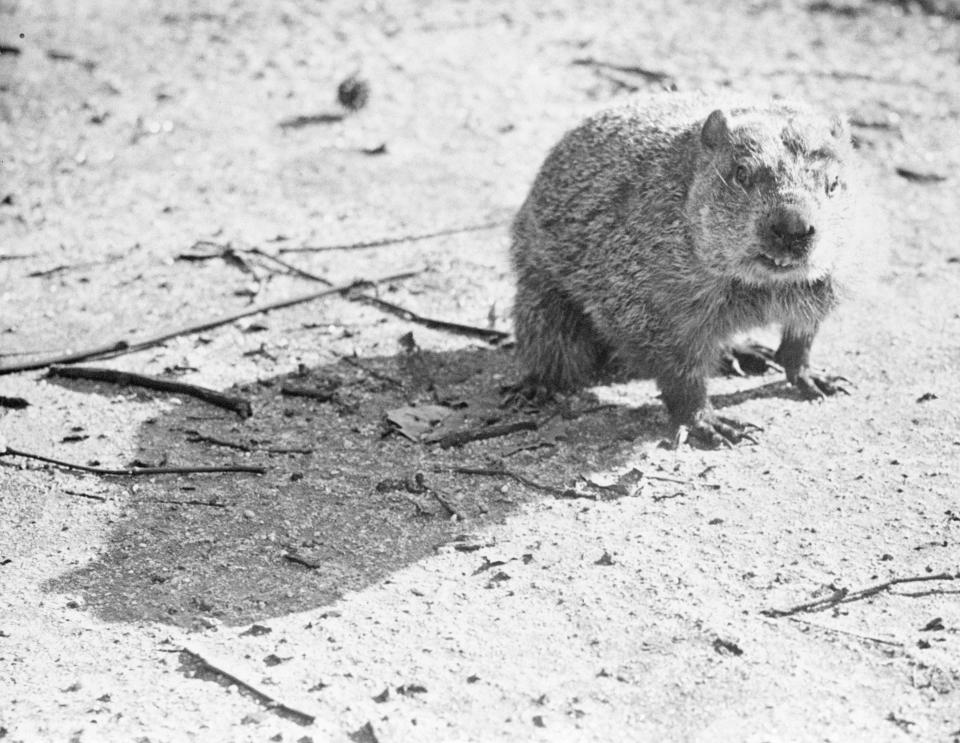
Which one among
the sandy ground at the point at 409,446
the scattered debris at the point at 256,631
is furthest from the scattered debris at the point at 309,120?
the scattered debris at the point at 256,631

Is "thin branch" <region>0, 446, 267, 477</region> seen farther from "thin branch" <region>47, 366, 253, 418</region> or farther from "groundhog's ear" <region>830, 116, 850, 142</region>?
"groundhog's ear" <region>830, 116, 850, 142</region>

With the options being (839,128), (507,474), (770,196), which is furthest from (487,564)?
(839,128)

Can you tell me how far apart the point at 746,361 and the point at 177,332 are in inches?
125

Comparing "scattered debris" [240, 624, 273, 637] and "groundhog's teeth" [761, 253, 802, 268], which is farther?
"groundhog's teeth" [761, 253, 802, 268]

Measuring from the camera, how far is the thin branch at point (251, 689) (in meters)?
4.47

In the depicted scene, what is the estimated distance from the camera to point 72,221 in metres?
9.00

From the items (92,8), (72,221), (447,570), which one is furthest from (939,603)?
(92,8)

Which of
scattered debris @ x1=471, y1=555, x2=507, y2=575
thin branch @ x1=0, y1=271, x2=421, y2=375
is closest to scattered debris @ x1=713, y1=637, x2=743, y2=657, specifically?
scattered debris @ x1=471, y1=555, x2=507, y2=575

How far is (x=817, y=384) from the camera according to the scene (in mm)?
7086

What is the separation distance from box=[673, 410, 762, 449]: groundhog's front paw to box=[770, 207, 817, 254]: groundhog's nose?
3.56 feet

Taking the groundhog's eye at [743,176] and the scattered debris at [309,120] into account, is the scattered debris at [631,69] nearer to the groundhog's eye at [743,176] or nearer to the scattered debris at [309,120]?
the scattered debris at [309,120]

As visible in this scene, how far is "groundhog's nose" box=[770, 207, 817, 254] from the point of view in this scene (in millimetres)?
5797

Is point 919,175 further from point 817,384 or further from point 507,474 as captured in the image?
point 507,474

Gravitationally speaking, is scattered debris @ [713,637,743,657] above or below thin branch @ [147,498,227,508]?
above
